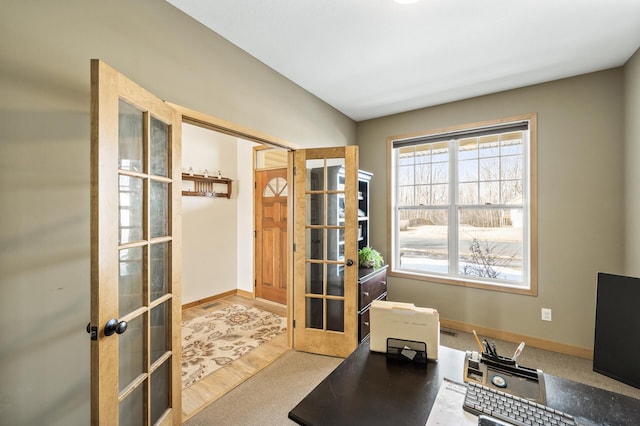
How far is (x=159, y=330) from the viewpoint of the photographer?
1624mm

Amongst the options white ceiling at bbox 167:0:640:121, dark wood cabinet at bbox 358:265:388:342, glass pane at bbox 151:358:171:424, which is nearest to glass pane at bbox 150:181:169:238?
glass pane at bbox 151:358:171:424

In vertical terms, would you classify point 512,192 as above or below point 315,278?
above

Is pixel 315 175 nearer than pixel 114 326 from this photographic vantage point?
No

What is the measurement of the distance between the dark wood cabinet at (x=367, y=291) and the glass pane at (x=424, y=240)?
0.67 m

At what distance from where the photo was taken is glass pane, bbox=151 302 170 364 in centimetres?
157

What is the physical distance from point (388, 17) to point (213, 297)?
4.25 m

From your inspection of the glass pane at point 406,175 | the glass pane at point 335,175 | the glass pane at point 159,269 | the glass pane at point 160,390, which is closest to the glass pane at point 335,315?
the glass pane at point 335,175

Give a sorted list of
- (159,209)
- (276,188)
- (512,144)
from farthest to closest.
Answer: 1. (276,188)
2. (512,144)
3. (159,209)

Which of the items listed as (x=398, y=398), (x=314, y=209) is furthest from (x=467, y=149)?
(x=398, y=398)

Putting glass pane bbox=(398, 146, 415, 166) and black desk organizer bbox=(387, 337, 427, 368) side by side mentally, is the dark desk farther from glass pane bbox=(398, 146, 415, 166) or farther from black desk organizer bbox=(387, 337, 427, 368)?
glass pane bbox=(398, 146, 415, 166)

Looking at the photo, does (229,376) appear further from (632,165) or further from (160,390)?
(632,165)

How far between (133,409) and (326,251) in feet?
5.97

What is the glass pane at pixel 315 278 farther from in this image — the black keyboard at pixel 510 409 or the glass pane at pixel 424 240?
the black keyboard at pixel 510 409

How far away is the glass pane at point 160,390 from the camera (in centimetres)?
158
